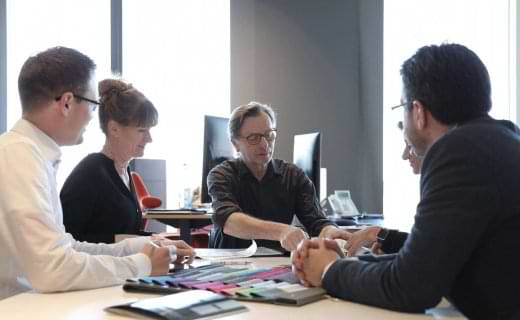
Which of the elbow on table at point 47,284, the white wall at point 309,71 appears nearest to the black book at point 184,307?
the elbow on table at point 47,284

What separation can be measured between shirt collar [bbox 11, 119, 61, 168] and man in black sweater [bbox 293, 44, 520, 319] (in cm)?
92

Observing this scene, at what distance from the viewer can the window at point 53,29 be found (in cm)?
549

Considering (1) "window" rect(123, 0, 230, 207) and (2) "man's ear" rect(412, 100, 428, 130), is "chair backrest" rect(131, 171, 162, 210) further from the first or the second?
(2) "man's ear" rect(412, 100, 428, 130)

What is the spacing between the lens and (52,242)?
53.9 inches

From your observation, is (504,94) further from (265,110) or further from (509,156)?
(509,156)

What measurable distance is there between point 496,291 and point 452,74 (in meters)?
0.49

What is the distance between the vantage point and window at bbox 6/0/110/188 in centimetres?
A: 549

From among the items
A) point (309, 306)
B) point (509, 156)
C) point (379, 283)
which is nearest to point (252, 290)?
point (309, 306)

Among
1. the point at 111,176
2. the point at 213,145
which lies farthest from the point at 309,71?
the point at 111,176

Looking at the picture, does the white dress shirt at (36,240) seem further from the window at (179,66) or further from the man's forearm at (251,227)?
the window at (179,66)

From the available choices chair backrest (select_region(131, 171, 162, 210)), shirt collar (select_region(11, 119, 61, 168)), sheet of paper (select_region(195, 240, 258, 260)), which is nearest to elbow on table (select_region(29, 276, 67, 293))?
shirt collar (select_region(11, 119, 61, 168))

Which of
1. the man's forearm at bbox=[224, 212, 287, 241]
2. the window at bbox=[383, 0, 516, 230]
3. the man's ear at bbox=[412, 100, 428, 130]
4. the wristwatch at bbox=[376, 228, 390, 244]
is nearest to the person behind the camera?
the man's ear at bbox=[412, 100, 428, 130]

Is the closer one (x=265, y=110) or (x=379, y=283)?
(x=379, y=283)

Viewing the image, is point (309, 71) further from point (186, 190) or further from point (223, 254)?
point (223, 254)
